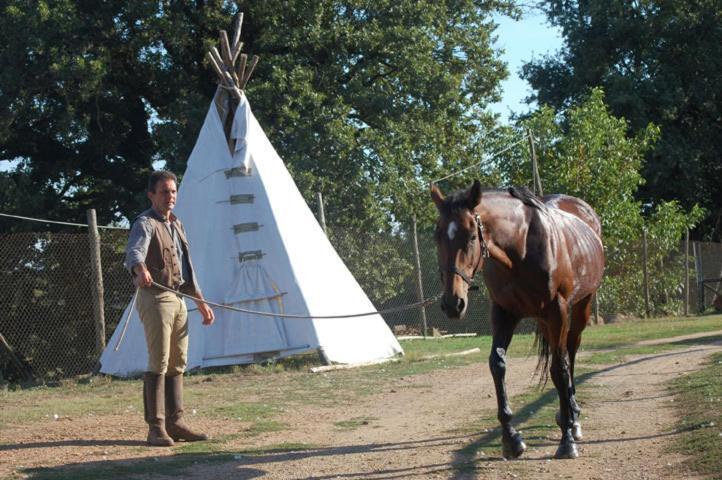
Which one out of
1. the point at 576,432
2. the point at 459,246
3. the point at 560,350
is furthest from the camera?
the point at 576,432

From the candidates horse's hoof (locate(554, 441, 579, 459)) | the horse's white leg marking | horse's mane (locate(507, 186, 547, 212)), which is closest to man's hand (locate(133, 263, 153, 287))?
the horse's white leg marking

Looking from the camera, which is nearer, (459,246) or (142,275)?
(459,246)

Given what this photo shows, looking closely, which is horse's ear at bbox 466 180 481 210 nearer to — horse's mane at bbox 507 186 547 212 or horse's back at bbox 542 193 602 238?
horse's mane at bbox 507 186 547 212

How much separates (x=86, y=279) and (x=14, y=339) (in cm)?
152

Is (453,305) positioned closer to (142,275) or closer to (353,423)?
(142,275)

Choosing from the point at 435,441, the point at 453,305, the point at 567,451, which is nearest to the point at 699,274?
the point at 435,441

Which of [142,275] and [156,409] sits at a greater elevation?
[142,275]

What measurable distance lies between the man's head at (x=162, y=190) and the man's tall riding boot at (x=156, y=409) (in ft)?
4.15

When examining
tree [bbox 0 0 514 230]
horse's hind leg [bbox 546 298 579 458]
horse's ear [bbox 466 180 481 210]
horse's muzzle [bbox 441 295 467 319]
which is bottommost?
horse's hind leg [bbox 546 298 579 458]

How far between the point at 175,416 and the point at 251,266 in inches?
224

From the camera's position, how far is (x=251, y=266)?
12906 millimetres

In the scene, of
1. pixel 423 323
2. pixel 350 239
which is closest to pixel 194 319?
pixel 350 239

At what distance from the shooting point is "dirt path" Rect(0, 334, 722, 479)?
589 centimetres

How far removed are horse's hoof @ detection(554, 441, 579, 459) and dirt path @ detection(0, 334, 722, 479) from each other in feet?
0.27
